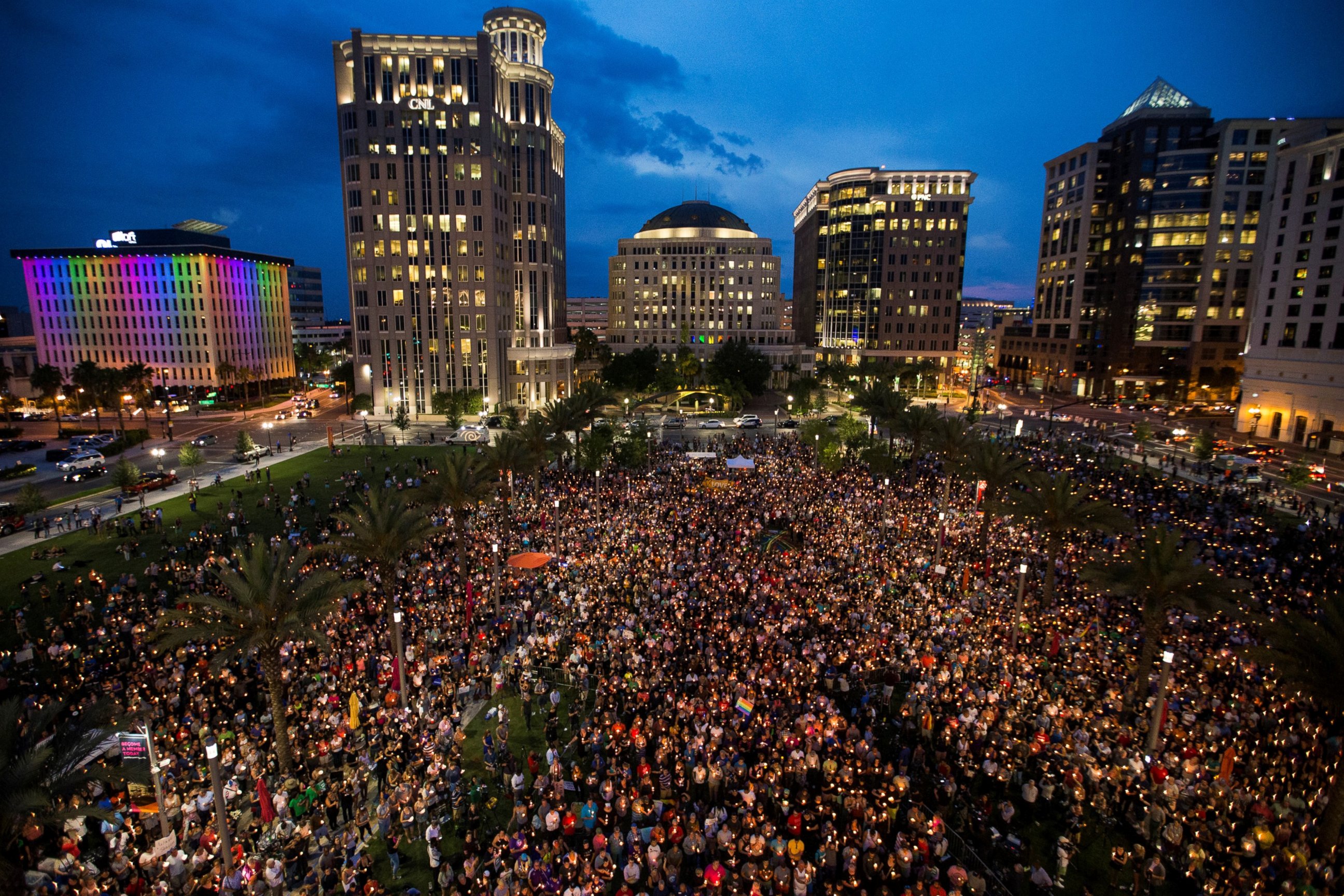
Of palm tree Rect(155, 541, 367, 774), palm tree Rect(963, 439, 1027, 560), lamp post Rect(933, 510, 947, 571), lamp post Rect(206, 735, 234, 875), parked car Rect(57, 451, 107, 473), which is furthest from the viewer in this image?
parked car Rect(57, 451, 107, 473)

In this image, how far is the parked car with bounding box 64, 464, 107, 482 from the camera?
4362 cm

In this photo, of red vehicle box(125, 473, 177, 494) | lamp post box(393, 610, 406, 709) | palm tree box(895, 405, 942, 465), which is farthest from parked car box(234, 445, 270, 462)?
palm tree box(895, 405, 942, 465)

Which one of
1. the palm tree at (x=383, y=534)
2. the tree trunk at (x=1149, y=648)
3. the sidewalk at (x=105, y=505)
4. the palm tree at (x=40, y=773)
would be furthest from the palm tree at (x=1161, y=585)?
the sidewalk at (x=105, y=505)

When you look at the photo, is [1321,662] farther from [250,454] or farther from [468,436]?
[250,454]

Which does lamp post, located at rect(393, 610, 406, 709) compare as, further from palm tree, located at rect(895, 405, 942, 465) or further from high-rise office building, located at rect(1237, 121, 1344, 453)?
high-rise office building, located at rect(1237, 121, 1344, 453)

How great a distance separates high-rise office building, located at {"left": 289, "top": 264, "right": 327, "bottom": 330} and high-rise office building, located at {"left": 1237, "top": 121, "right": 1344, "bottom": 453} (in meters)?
191

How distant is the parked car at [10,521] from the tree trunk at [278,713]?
1134 inches

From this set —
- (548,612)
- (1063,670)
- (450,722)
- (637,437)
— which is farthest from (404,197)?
(1063,670)

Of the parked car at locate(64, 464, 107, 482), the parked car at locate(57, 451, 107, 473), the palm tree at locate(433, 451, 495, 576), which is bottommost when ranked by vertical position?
the parked car at locate(64, 464, 107, 482)

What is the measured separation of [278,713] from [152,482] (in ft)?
116

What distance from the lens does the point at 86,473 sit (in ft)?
146

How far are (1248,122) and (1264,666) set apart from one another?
105 meters

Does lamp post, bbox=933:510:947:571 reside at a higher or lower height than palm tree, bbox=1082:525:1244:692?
lower

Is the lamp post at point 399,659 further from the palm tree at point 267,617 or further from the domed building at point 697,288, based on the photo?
the domed building at point 697,288
